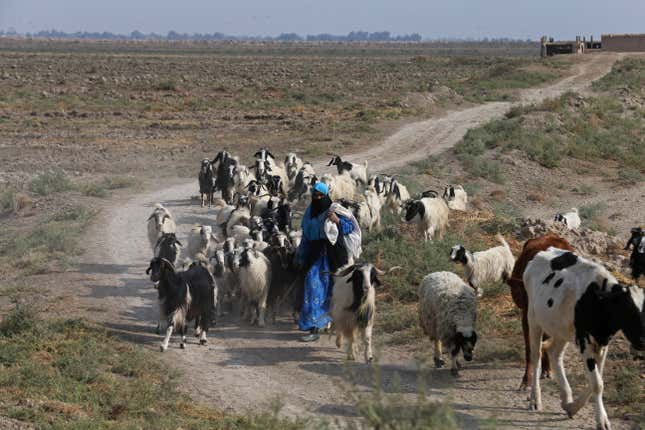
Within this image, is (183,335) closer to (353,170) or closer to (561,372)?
(561,372)

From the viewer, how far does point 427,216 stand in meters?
15.8

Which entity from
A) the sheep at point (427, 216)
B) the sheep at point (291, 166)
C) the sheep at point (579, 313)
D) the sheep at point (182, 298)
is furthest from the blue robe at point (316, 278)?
the sheep at point (291, 166)

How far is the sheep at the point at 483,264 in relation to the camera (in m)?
12.7

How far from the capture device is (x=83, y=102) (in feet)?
141

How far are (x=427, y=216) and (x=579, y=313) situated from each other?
296 inches

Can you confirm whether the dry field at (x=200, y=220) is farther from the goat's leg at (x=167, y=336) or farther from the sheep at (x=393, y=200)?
the sheep at (x=393, y=200)

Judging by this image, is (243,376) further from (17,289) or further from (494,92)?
(494,92)

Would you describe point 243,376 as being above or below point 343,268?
below

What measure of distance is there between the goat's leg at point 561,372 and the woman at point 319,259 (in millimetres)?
3250

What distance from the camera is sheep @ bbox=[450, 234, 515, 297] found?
498 inches

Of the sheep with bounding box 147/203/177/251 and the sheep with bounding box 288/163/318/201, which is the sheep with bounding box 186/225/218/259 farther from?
the sheep with bounding box 288/163/318/201

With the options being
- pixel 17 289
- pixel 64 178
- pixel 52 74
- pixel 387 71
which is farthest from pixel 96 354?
pixel 387 71

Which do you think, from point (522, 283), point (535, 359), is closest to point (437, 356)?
point (522, 283)

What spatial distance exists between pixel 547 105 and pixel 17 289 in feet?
80.0
